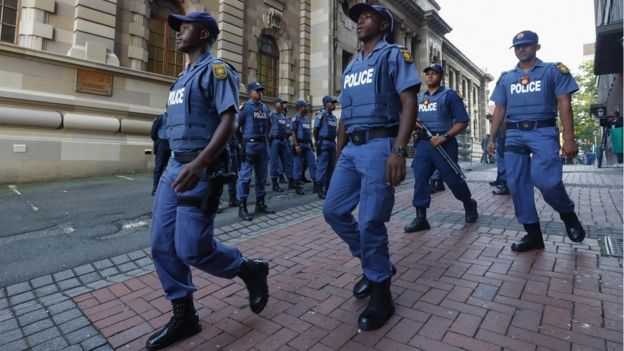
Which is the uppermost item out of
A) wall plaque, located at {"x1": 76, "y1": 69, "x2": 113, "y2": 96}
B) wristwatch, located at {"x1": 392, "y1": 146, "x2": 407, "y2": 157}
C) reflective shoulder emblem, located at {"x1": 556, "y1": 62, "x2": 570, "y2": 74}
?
wall plaque, located at {"x1": 76, "y1": 69, "x2": 113, "y2": 96}

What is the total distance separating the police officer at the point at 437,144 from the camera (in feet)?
14.1

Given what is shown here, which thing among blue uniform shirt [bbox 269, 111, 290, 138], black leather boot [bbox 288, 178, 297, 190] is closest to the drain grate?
black leather boot [bbox 288, 178, 297, 190]

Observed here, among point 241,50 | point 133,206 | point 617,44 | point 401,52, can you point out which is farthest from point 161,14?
point 617,44

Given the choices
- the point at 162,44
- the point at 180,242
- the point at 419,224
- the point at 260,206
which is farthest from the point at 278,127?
the point at 162,44

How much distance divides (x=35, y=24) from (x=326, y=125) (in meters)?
7.45

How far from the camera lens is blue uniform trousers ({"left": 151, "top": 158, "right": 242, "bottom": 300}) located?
1956 millimetres

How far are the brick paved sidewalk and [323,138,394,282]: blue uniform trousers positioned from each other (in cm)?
40

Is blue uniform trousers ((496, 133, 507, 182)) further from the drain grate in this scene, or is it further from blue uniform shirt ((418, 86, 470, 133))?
the drain grate

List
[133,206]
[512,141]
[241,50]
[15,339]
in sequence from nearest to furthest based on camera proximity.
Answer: [15,339], [512,141], [133,206], [241,50]

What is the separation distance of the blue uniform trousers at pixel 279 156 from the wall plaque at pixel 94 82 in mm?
5025

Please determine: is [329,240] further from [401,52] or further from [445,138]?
[401,52]

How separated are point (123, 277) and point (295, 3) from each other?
15.6 meters

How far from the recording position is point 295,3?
15812 mm

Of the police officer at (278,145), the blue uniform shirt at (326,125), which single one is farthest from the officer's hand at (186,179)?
the police officer at (278,145)
